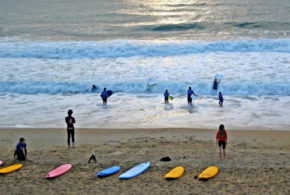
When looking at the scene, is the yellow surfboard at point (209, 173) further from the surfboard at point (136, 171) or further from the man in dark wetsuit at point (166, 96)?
the man in dark wetsuit at point (166, 96)

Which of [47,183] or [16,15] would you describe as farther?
[16,15]

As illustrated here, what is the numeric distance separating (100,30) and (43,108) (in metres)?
19.2

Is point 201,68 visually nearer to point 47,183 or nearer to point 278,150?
point 278,150

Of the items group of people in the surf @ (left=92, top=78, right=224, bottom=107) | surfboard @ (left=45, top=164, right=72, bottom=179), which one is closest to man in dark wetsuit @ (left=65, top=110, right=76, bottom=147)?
surfboard @ (left=45, top=164, right=72, bottom=179)

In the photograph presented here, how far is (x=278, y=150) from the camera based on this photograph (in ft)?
38.8

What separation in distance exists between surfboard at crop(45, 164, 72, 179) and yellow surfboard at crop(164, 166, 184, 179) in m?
2.47

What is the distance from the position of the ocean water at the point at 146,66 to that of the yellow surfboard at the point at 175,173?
4.60 meters

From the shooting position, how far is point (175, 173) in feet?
32.0

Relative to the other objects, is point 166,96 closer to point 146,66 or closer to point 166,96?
point 166,96

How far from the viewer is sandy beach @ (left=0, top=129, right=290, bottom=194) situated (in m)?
9.20

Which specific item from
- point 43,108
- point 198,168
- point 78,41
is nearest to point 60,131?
point 43,108

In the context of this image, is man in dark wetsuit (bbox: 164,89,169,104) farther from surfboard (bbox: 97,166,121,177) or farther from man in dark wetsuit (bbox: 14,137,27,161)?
man in dark wetsuit (bbox: 14,137,27,161)

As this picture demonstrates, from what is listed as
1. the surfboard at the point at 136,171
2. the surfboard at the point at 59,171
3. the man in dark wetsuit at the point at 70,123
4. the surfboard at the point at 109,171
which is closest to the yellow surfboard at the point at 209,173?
the surfboard at the point at 136,171

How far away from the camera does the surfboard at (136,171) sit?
31.9 ft
